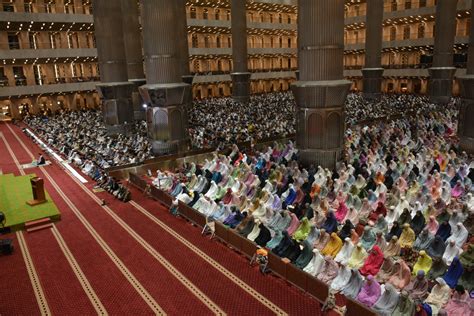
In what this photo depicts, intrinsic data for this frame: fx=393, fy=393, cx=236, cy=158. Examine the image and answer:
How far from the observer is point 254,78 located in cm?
4147

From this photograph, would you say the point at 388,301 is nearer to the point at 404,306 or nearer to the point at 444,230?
the point at 404,306

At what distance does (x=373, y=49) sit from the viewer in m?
27.9

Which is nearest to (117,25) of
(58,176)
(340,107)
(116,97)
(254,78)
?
(116,97)

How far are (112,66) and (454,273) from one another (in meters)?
18.6

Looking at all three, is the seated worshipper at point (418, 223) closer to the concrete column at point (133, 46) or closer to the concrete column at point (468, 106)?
the concrete column at point (468, 106)

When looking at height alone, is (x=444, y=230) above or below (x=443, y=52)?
below

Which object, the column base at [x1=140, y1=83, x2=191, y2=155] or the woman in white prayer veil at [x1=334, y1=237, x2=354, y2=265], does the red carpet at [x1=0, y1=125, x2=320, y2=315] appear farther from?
the column base at [x1=140, y1=83, x2=191, y2=155]

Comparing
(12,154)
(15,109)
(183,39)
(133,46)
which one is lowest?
(12,154)

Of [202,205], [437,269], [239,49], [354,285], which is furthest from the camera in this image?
[239,49]

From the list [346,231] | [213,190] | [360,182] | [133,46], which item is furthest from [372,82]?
[346,231]

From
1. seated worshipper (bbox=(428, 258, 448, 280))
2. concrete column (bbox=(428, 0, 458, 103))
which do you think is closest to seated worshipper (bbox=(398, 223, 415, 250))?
seated worshipper (bbox=(428, 258, 448, 280))

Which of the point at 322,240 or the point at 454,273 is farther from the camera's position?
the point at 322,240

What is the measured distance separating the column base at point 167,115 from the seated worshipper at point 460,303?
1238 centimetres

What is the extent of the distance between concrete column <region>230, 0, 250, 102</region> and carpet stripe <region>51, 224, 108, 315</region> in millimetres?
22362
